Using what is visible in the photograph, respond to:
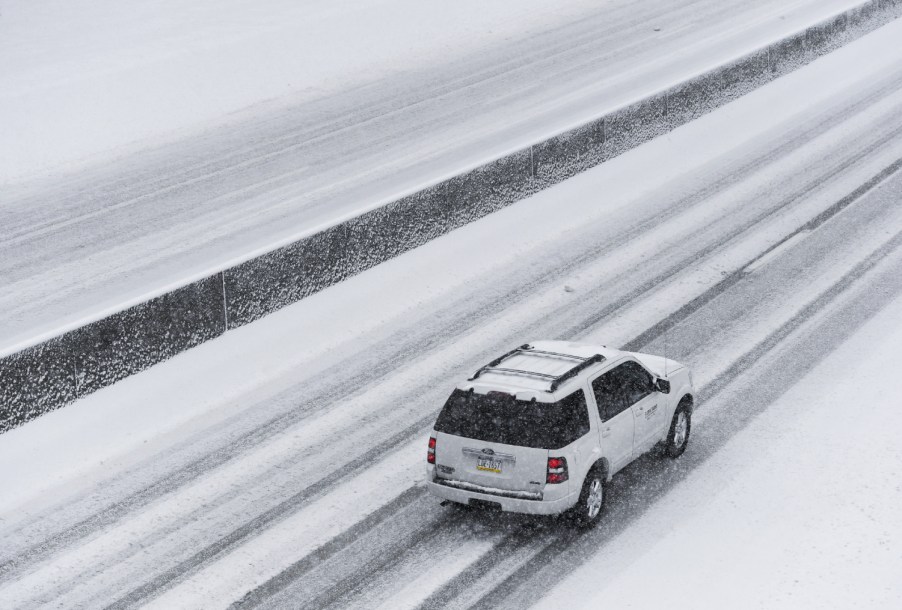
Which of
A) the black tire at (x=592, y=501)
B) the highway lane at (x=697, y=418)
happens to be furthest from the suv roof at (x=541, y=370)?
the highway lane at (x=697, y=418)

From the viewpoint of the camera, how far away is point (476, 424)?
37.6 ft

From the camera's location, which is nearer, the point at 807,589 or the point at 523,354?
the point at 807,589

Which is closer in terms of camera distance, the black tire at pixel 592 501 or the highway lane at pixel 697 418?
the highway lane at pixel 697 418

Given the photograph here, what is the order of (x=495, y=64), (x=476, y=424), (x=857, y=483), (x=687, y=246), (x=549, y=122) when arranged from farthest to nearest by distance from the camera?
(x=495, y=64)
(x=549, y=122)
(x=687, y=246)
(x=857, y=483)
(x=476, y=424)

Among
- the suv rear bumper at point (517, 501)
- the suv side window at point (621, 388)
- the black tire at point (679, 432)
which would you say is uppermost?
the suv side window at point (621, 388)

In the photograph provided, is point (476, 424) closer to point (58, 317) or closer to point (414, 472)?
point (414, 472)

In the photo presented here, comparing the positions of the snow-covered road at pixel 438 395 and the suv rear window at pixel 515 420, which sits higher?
the suv rear window at pixel 515 420

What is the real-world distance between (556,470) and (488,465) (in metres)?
0.68

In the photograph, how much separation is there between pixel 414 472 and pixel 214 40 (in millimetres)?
21912

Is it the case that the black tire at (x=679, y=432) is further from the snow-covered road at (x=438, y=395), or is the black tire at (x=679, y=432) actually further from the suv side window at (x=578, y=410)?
the suv side window at (x=578, y=410)

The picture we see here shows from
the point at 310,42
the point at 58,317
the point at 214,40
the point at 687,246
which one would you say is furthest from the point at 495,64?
the point at 58,317

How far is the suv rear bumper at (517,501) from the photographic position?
11164 millimetres

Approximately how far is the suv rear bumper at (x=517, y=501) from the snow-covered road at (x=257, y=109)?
6357 millimetres

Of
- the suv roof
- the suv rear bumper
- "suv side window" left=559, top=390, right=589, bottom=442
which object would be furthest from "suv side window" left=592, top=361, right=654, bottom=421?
the suv rear bumper
